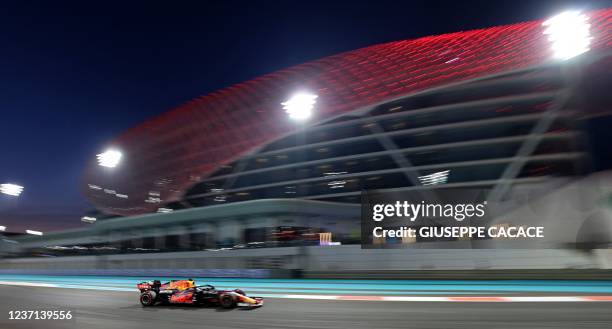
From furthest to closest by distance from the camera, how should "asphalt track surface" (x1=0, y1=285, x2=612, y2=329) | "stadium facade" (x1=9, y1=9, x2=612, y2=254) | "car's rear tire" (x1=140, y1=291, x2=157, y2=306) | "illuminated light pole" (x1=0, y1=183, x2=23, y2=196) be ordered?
"illuminated light pole" (x1=0, y1=183, x2=23, y2=196) < "stadium facade" (x1=9, y1=9, x2=612, y2=254) < "car's rear tire" (x1=140, y1=291, x2=157, y2=306) < "asphalt track surface" (x1=0, y1=285, x2=612, y2=329)

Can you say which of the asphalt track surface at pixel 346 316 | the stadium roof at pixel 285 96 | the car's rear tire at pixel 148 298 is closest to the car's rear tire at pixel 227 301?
the asphalt track surface at pixel 346 316

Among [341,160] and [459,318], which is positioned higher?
[341,160]

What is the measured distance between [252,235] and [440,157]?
1837 cm

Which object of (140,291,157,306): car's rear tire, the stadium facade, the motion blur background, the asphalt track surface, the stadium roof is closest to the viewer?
the asphalt track surface

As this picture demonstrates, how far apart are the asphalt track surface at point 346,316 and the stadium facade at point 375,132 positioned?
24.7 metres

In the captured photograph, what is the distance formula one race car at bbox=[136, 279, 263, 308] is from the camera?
31.2 ft

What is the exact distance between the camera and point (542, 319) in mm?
7609

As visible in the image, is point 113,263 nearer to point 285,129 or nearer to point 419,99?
point 285,129

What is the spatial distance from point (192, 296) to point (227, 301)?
3.00 feet

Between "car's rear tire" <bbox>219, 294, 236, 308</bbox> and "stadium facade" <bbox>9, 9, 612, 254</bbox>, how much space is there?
26.0 m

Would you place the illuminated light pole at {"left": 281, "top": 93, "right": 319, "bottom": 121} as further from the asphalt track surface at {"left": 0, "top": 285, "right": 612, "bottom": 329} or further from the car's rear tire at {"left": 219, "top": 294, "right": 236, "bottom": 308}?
the car's rear tire at {"left": 219, "top": 294, "right": 236, "bottom": 308}

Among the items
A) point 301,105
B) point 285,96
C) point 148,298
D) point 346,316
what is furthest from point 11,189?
point 346,316

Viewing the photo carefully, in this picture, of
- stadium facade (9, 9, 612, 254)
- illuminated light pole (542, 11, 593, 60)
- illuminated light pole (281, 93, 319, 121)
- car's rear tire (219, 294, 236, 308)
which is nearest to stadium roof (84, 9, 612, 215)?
stadium facade (9, 9, 612, 254)

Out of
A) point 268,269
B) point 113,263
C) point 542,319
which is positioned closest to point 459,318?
point 542,319
